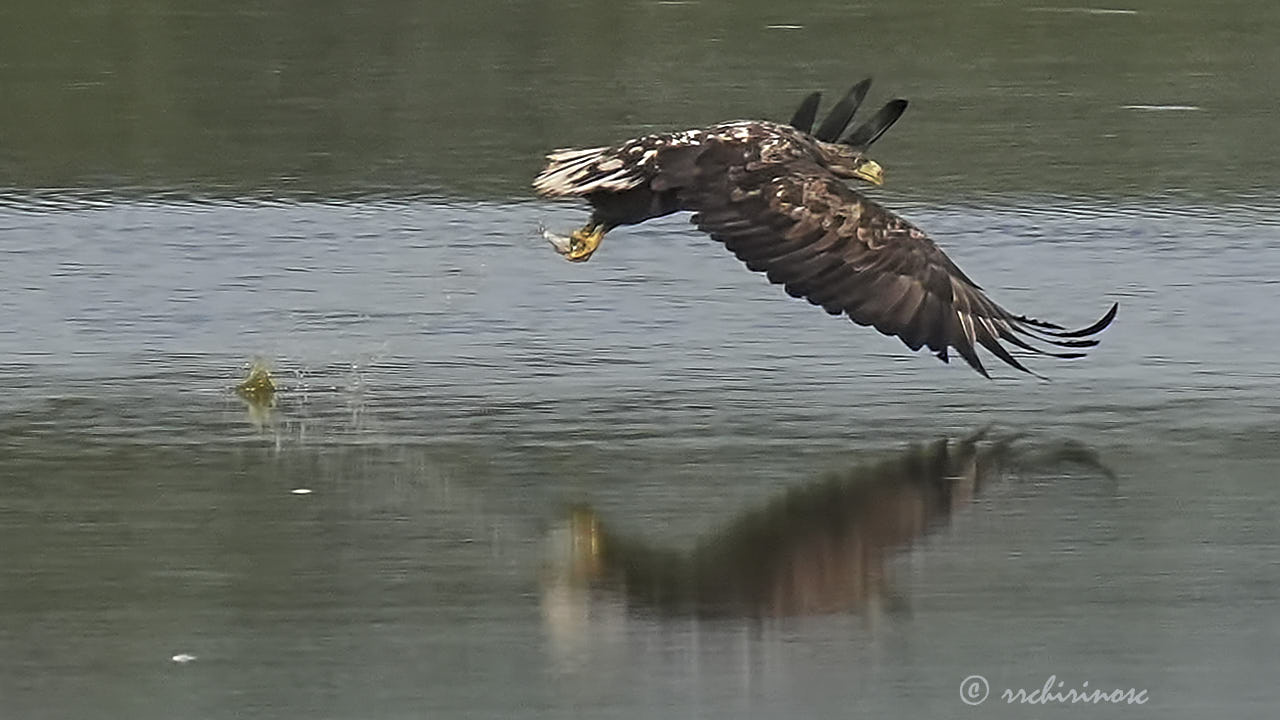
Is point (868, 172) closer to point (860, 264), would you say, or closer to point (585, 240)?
point (860, 264)

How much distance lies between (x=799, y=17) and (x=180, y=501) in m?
8.93

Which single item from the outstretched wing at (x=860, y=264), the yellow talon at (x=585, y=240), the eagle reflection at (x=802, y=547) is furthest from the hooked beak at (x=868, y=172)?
the eagle reflection at (x=802, y=547)

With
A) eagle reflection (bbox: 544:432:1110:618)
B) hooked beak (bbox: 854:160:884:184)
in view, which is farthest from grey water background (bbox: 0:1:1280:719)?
hooked beak (bbox: 854:160:884:184)

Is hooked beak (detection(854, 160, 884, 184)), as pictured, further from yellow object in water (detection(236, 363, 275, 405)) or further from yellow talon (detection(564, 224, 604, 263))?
yellow object in water (detection(236, 363, 275, 405))

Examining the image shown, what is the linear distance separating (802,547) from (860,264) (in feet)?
4.25

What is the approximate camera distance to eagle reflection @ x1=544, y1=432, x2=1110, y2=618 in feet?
21.9

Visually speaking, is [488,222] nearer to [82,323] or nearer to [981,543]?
[82,323]

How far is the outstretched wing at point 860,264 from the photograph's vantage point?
26.5ft

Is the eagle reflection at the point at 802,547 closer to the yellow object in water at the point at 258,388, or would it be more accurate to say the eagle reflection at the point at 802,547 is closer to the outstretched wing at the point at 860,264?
the outstretched wing at the point at 860,264

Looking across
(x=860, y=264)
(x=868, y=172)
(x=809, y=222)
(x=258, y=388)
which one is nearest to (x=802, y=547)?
(x=860, y=264)

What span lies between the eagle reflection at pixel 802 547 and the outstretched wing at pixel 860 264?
0.35 metres

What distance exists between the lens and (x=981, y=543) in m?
7.14

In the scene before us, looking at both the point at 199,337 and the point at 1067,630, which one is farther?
the point at 199,337

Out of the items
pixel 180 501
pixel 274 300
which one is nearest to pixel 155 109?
pixel 274 300
